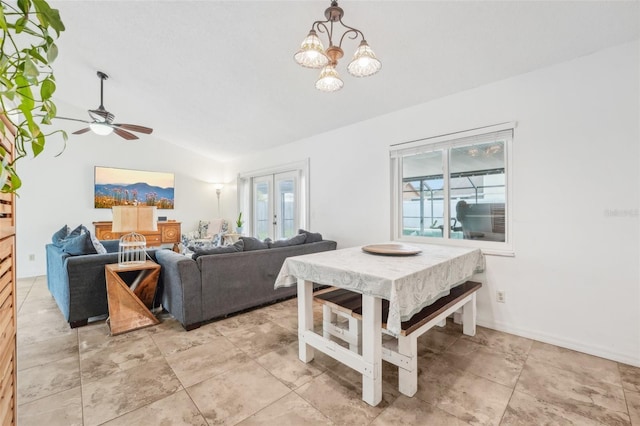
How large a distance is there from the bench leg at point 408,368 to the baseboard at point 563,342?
140cm

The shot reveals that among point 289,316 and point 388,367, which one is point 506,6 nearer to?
point 388,367

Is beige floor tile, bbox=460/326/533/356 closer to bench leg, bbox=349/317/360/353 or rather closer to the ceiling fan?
bench leg, bbox=349/317/360/353

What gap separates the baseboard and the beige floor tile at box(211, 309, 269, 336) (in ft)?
7.17

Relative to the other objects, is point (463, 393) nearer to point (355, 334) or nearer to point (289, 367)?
point (355, 334)

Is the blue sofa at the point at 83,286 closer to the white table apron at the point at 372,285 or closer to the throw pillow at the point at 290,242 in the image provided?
the throw pillow at the point at 290,242

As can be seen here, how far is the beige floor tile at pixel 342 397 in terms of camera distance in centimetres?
159

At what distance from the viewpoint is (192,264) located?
269cm

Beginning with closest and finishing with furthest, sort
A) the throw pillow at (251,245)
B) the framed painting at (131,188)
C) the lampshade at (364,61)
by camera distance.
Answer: the lampshade at (364,61), the throw pillow at (251,245), the framed painting at (131,188)

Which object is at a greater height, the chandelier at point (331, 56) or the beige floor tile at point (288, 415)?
the chandelier at point (331, 56)

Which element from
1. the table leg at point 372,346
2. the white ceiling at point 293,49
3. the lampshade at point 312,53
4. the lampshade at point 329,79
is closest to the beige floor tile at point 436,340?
the table leg at point 372,346

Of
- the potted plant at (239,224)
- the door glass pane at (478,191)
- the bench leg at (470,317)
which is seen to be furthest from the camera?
the potted plant at (239,224)

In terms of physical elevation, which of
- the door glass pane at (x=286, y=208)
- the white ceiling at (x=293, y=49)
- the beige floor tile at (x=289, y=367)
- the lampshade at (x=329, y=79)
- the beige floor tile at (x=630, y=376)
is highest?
the white ceiling at (x=293, y=49)

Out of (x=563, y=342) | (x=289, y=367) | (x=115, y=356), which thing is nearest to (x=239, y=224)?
(x=115, y=356)

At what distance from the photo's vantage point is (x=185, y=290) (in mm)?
2643
